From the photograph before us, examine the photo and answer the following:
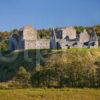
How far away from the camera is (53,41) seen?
2881 inches

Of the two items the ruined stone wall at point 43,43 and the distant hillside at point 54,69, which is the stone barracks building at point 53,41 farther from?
the distant hillside at point 54,69

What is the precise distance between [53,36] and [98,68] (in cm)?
1788

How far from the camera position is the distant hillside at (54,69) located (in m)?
57.3

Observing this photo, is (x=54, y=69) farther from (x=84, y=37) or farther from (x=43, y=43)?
(x=84, y=37)

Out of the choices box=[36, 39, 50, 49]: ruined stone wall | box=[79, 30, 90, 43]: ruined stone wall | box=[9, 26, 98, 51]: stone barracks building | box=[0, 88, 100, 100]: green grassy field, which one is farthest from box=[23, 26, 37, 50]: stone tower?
box=[0, 88, 100, 100]: green grassy field

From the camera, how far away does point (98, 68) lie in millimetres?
59875

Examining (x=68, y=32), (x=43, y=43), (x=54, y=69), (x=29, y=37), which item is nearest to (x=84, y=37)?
(x=68, y=32)

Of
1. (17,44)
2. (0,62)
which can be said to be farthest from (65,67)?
(17,44)

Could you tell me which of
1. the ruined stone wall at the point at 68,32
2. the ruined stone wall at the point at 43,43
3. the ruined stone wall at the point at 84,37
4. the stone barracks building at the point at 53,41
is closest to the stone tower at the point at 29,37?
the stone barracks building at the point at 53,41

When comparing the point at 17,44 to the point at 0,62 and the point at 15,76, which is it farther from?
the point at 15,76

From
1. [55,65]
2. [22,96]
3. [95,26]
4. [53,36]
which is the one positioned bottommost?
[22,96]

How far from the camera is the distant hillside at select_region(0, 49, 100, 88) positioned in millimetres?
57344

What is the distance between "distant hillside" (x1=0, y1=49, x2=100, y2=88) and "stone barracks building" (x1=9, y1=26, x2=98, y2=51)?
5653 mm

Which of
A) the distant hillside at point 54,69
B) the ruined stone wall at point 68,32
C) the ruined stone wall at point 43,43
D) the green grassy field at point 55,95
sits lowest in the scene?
the green grassy field at point 55,95
